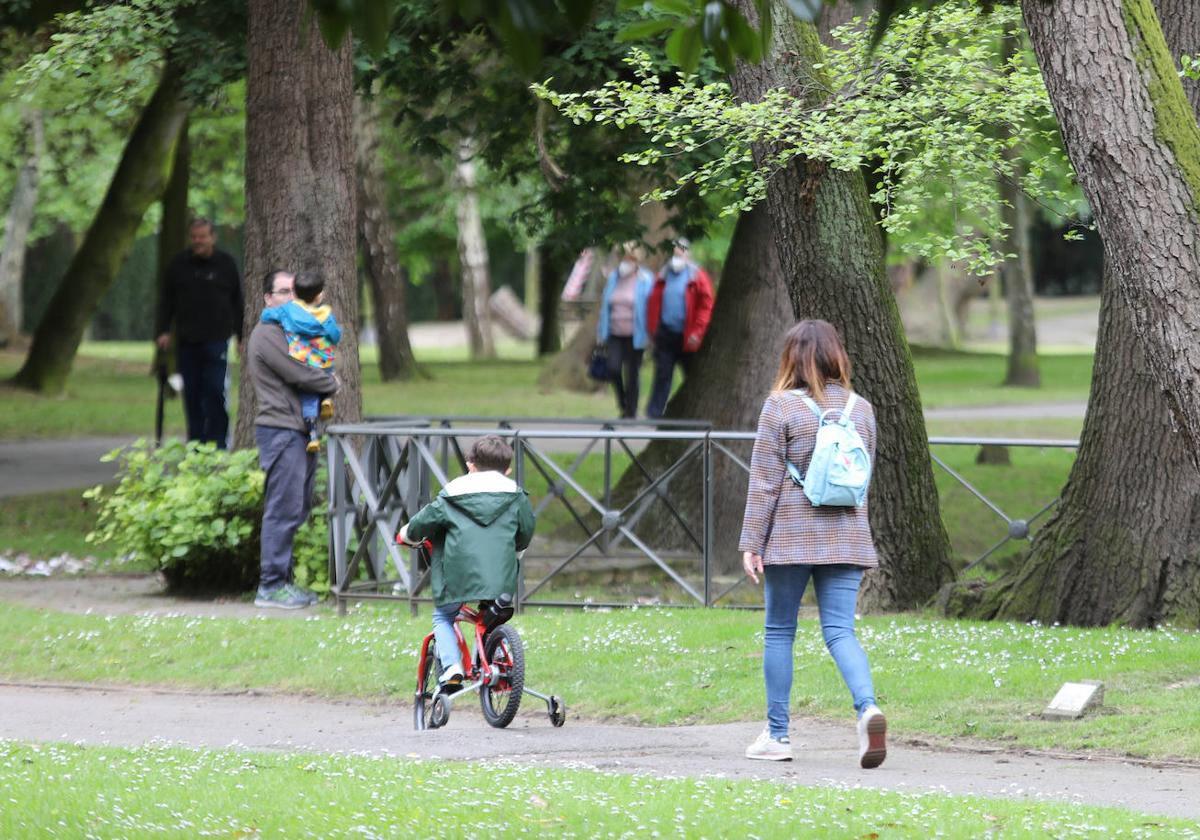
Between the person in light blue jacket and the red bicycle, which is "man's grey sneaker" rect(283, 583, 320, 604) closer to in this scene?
the red bicycle

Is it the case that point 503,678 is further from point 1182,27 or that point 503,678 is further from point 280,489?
point 1182,27

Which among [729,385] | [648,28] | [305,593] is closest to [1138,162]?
[648,28]

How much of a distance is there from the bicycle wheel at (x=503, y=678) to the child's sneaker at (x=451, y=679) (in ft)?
0.45

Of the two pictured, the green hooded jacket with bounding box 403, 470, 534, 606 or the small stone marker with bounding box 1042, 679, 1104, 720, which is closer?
the small stone marker with bounding box 1042, 679, 1104, 720

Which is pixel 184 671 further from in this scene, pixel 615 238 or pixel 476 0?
pixel 615 238

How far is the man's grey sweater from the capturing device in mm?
11125

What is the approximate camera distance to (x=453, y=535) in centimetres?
790

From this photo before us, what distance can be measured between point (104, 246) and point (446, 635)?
19.4 m

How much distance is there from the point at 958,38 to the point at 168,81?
10.6 metres

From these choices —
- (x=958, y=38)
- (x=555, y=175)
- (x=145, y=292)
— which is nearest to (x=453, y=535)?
(x=958, y=38)

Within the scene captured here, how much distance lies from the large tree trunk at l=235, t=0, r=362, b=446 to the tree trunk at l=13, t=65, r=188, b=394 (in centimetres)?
→ 1287

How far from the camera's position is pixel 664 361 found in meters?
17.9

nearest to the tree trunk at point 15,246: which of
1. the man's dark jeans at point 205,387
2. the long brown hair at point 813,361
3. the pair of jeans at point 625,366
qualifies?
the pair of jeans at point 625,366

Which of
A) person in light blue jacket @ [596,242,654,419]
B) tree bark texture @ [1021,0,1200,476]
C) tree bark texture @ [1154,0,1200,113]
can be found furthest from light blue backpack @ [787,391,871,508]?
person in light blue jacket @ [596,242,654,419]
